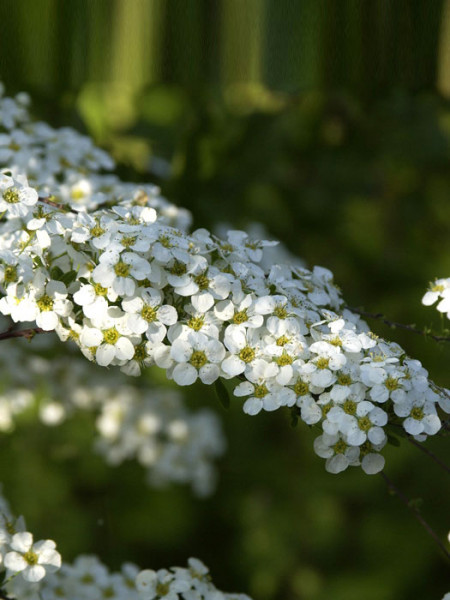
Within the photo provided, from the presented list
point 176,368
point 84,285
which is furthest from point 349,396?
point 84,285

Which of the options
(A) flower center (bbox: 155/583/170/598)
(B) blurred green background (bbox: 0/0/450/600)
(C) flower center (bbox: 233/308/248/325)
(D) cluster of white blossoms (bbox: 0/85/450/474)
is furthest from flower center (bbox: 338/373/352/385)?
(B) blurred green background (bbox: 0/0/450/600)

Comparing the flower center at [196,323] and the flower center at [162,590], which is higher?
the flower center at [196,323]

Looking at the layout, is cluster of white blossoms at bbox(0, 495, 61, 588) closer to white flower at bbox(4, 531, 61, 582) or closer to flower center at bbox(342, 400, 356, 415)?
white flower at bbox(4, 531, 61, 582)

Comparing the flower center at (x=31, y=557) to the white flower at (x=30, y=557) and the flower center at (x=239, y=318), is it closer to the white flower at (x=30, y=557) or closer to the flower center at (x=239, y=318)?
the white flower at (x=30, y=557)

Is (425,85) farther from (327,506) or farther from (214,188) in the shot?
(327,506)

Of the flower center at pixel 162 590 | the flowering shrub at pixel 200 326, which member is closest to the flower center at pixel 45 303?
the flowering shrub at pixel 200 326

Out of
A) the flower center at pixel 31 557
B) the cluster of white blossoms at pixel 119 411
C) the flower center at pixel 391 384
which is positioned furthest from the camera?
the cluster of white blossoms at pixel 119 411
